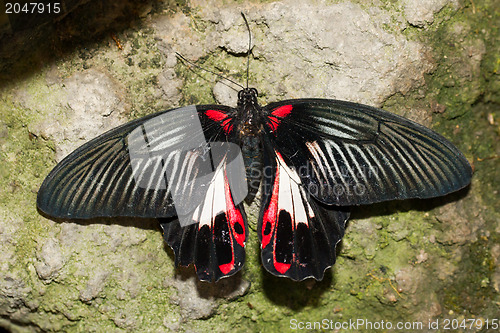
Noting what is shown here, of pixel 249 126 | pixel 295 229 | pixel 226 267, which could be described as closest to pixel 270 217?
pixel 295 229

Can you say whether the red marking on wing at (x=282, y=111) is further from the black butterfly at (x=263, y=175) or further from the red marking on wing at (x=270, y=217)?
the red marking on wing at (x=270, y=217)

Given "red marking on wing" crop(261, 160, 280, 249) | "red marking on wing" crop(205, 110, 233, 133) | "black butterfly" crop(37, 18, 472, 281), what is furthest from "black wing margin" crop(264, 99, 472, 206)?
"red marking on wing" crop(205, 110, 233, 133)

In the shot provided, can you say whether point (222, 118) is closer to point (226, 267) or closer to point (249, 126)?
point (249, 126)

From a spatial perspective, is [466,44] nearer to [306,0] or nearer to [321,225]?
[306,0]

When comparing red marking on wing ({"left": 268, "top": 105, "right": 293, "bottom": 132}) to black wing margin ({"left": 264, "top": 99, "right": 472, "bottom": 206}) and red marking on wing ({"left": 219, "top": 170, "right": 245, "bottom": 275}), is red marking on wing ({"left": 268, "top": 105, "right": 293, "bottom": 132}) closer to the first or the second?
black wing margin ({"left": 264, "top": 99, "right": 472, "bottom": 206})

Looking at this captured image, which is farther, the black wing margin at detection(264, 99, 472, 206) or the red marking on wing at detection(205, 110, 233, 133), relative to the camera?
the red marking on wing at detection(205, 110, 233, 133)

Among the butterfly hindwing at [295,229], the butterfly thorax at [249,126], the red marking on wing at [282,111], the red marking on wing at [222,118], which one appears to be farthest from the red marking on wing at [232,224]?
the red marking on wing at [282,111]

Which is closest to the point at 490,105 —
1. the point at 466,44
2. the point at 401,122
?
the point at 466,44
